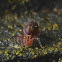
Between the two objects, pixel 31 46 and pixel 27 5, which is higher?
pixel 27 5

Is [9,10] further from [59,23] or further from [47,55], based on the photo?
[47,55]

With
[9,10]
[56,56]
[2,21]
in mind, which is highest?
[9,10]

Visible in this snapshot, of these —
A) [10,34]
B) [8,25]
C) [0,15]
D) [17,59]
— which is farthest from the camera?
[0,15]

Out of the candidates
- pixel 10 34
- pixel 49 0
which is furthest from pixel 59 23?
pixel 10 34

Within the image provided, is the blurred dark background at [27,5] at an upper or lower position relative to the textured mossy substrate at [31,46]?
upper

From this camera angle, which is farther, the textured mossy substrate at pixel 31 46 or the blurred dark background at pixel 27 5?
the blurred dark background at pixel 27 5

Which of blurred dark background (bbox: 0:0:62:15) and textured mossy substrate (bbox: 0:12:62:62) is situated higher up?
blurred dark background (bbox: 0:0:62:15)

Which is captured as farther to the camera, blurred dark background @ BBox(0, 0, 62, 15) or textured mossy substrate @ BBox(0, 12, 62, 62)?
blurred dark background @ BBox(0, 0, 62, 15)

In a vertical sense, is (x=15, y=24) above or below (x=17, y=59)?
above
